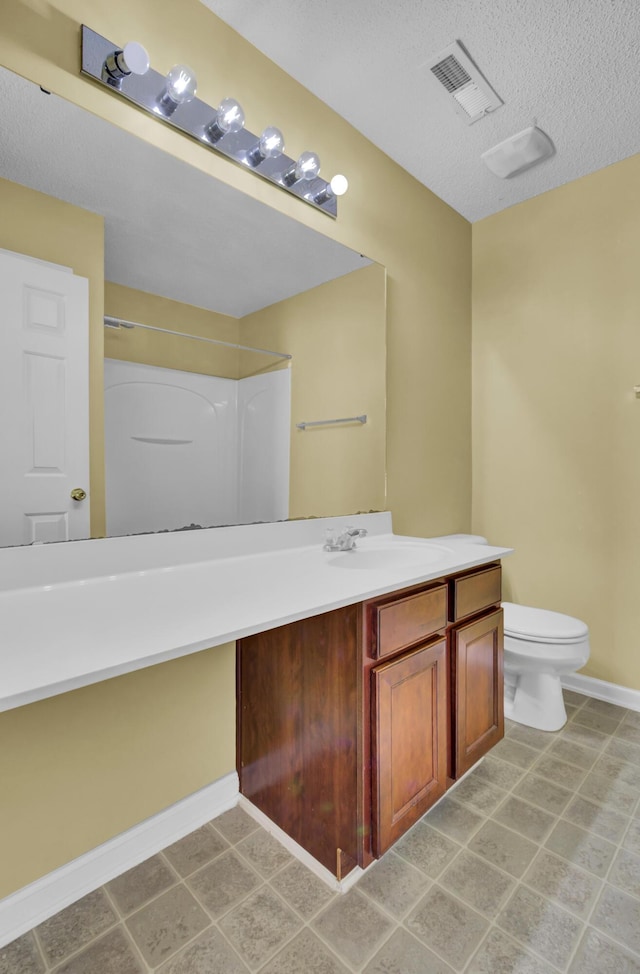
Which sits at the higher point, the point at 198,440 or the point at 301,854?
the point at 198,440

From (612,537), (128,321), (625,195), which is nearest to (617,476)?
(612,537)

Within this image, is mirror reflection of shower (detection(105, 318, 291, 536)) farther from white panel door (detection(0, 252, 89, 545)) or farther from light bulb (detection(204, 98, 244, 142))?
light bulb (detection(204, 98, 244, 142))

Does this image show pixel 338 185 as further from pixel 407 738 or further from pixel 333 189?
pixel 407 738

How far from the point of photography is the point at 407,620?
1.22 m

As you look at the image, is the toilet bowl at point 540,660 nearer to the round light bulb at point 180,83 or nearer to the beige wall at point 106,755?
the beige wall at point 106,755

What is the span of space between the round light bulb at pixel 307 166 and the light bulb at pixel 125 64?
0.56 m

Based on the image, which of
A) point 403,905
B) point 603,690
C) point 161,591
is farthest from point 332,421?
point 603,690

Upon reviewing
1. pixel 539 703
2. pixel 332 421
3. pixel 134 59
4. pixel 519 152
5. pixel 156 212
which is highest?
pixel 519 152

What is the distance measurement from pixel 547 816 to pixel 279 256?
80.6 inches

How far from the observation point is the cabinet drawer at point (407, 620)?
1133 millimetres

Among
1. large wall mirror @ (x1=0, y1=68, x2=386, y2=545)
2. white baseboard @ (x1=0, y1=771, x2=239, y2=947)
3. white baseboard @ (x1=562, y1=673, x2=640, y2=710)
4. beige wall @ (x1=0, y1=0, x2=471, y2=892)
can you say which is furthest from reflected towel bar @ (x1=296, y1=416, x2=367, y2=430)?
white baseboard @ (x1=562, y1=673, x2=640, y2=710)

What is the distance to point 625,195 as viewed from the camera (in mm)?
2072

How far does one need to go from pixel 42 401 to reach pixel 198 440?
409 millimetres

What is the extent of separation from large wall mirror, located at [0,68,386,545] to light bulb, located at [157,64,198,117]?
0.44 ft
